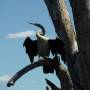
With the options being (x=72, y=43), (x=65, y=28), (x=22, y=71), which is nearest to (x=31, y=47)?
(x=22, y=71)

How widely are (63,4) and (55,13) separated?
29 cm

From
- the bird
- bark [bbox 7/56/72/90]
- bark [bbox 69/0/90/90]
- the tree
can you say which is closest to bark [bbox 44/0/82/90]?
the tree

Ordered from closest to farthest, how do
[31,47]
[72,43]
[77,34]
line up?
[77,34], [72,43], [31,47]

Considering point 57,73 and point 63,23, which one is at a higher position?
point 63,23

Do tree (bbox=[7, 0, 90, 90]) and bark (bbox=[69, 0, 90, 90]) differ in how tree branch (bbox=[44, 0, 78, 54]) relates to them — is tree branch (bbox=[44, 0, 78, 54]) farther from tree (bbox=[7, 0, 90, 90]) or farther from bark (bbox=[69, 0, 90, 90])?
bark (bbox=[69, 0, 90, 90])

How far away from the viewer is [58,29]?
875cm

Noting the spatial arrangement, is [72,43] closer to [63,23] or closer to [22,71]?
[63,23]

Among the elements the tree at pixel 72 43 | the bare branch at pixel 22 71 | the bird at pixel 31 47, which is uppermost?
the tree at pixel 72 43

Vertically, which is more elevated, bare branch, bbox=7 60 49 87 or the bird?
bare branch, bbox=7 60 49 87

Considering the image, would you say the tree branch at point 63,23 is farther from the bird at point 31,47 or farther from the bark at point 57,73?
the bird at point 31,47

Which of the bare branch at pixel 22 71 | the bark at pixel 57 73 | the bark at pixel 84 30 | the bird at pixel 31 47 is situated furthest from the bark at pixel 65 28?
the bird at pixel 31 47

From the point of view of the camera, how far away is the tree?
627 centimetres

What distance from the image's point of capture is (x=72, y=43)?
8.57 metres

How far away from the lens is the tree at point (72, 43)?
627 cm
